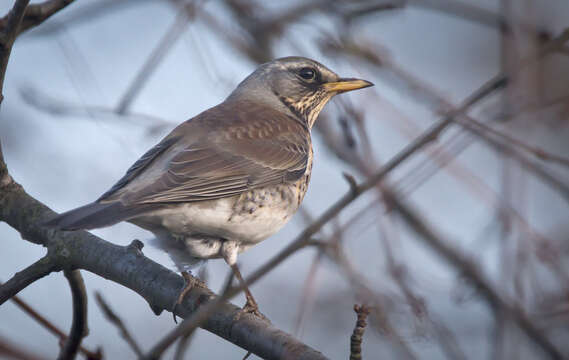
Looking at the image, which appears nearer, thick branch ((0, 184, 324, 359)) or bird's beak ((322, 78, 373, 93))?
thick branch ((0, 184, 324, 359))

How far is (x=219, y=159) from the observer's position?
350 cm

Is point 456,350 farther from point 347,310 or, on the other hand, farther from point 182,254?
point 347,310

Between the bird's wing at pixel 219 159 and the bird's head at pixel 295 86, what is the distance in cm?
26

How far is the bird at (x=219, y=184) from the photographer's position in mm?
2906

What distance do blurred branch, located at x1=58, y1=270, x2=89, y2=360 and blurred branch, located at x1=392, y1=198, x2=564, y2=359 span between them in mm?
1820

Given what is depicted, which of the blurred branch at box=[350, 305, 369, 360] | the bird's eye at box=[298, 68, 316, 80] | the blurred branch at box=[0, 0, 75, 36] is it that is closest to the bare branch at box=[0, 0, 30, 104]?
the blurred branch at box=[0, 0, 75, 36]

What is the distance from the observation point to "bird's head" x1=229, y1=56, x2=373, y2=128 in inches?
177

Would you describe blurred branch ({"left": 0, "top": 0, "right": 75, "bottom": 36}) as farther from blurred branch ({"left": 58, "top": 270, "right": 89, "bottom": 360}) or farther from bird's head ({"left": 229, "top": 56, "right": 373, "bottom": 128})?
bird's head ({"left": 229, "top": 56, "right": 373, "bottom": 128})

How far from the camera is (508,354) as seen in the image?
2.60 m

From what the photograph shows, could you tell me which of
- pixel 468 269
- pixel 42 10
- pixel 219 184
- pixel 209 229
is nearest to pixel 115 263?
pixel 209 229

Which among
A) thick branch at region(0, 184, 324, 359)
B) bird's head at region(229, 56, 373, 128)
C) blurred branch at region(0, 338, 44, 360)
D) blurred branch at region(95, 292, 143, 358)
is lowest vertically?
blurred branch at region(0, 338, 44, 360)

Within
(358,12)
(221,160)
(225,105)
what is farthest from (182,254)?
(358,12)

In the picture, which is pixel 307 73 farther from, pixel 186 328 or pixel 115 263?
Result: pixel 186 328

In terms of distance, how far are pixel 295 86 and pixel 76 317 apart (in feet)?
8.51
